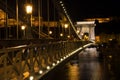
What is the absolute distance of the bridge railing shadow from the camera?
9961mm

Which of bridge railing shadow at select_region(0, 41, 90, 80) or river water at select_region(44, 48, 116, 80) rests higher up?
bridge railing shadow at select_region(0, 41, 90, 80)

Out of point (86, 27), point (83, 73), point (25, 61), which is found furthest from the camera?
point (86, 27)

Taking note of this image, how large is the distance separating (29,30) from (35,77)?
10387mm

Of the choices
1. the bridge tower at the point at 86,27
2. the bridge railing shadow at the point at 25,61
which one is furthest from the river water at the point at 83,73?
the bridge tower at the point at 86,27

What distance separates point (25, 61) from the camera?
12.6 metres

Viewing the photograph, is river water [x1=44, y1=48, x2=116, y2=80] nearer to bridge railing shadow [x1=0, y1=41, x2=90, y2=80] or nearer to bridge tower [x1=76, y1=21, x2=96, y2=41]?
bridge railing shadow [x1=0, y1=41, x2=90, y2=80]

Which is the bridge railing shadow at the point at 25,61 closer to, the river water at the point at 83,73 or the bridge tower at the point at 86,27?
the river water at the point at 83,73

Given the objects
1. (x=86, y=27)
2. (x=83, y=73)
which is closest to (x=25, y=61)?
(x=83, y=73)

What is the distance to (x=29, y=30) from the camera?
2434 cm

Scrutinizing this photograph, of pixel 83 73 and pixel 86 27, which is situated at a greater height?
pixel 86 27

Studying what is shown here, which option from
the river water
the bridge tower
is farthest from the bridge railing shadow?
the bridge tower

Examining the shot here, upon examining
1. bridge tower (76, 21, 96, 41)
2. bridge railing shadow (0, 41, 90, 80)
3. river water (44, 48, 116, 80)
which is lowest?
river water (44, 48, 116, 80)

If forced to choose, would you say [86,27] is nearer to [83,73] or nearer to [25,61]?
[83,73]

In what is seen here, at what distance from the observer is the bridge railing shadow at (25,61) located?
996 centimetres
